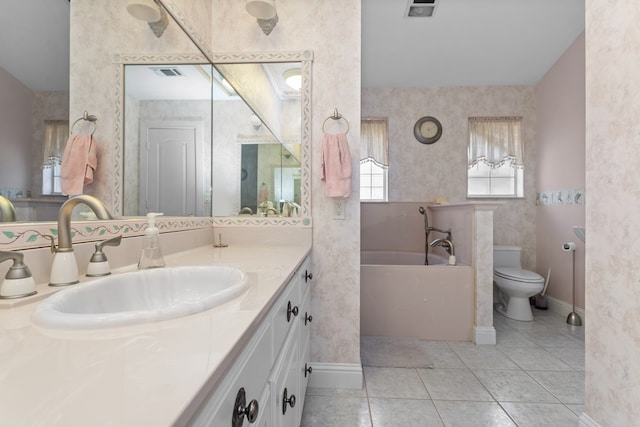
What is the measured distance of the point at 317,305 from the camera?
1.78 metres

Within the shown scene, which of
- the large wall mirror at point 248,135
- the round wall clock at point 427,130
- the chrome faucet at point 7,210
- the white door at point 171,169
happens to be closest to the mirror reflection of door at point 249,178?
the large wall mirror at point 248,135

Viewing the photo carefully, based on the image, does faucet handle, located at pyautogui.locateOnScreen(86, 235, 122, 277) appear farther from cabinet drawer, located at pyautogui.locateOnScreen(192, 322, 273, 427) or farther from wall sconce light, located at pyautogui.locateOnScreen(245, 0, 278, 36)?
wall sconce light, located at pyautogui.locateOnScreen(245, 0, 278, 36)

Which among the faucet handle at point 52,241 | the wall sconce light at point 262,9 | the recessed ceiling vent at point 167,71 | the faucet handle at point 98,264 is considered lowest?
the faucet handle at point 98,264

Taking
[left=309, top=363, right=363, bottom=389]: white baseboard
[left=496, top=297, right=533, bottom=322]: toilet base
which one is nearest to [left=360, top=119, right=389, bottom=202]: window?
[left=496, top=297, right=533, bottom=322]: toilet base

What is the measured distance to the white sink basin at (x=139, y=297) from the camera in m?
0.50

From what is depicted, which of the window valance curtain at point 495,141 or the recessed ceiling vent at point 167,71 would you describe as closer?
the recessed ceiling vent at point 167,71

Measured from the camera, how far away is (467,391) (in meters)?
1.73

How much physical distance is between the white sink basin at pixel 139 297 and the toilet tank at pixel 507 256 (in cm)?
322

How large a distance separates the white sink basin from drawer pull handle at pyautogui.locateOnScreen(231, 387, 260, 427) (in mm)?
172

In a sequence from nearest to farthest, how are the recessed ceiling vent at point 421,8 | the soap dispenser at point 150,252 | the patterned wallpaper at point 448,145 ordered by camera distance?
the soap dispenser at point 150,252
the recessed ceiling vent at point 421,8
the patterned wallpaper at point 448,145

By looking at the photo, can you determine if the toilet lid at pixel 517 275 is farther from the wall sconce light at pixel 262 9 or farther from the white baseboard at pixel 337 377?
the wall sconce light at pixel 262 9

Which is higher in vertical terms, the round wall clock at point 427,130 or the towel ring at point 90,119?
the round wall clock at point 427,130

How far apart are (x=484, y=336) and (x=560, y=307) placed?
1361 mm

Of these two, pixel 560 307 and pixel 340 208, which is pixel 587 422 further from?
pixel 560 307
